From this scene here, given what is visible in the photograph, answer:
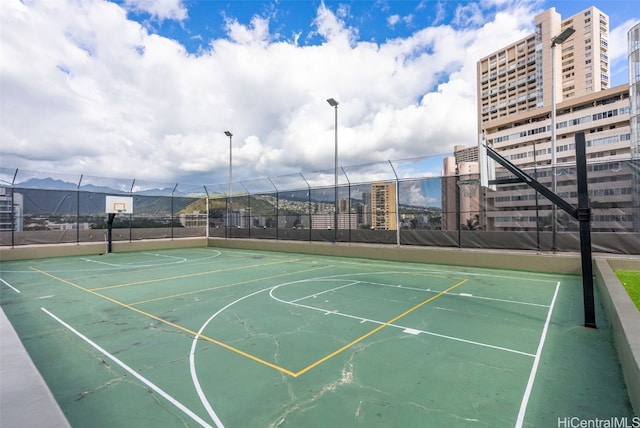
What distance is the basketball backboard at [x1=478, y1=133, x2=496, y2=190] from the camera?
7.50m

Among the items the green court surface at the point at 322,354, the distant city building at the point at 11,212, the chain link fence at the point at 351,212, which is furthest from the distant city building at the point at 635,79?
the distant city building at the point at 11,212

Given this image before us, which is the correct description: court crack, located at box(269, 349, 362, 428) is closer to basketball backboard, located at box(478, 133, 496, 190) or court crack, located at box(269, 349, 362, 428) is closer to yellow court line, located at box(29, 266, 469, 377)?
yellow court line, located at box(29, 266, 469, 377)

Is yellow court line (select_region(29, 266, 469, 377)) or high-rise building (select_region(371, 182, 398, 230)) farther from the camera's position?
high-rise building (select_region(371, 182, 398, 230))

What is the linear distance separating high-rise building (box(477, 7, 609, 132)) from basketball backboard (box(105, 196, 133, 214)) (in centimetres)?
10419

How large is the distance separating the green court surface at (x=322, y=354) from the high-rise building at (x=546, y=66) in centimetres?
10690

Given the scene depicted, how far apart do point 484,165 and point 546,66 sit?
124376mm

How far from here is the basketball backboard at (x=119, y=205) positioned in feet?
60.0

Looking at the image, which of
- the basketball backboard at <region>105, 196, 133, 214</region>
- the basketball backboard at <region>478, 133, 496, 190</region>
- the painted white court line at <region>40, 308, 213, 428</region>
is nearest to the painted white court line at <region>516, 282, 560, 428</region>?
the painted white court line at <region>40, 308, 213, 428</region>

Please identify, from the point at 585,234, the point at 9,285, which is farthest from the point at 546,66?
the point at 9,285

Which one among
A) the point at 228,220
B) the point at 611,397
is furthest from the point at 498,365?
the point at 228,220

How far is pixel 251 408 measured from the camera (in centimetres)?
319

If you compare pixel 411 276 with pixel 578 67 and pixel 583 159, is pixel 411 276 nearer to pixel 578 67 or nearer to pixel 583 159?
pixel 583 159

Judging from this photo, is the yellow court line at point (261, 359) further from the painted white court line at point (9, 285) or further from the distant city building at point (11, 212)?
the distant city building at point (11, 212)

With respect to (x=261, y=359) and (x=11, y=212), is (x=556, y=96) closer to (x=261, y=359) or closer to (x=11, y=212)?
(x=261, y=359)
